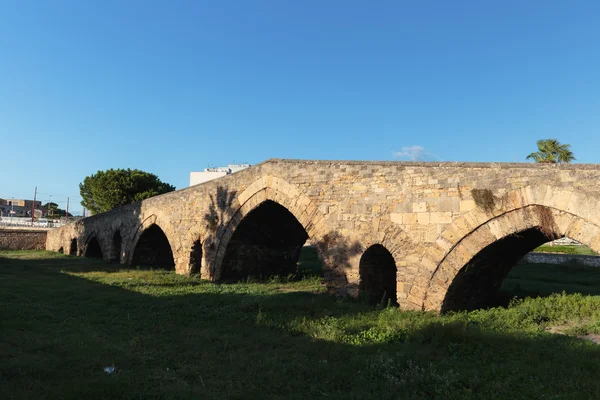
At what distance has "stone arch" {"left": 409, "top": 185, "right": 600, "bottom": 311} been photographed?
24.6ft

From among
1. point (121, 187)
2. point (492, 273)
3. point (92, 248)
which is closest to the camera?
point (492, 273)

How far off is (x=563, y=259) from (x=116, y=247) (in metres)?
24.7

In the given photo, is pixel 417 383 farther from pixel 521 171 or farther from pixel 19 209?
pixel 19 209

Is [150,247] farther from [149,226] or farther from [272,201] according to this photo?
[272,201]

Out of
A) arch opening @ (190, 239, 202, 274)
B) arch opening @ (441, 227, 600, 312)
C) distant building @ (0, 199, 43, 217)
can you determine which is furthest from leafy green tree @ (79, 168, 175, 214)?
distant building @ (0, 199, 43, 217)

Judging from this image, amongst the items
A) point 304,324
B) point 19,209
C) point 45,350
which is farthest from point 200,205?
point 19,209

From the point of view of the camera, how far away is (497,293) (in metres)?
11.0

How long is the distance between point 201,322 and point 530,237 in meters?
7.05

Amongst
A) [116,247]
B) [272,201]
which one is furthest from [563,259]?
[116,247]

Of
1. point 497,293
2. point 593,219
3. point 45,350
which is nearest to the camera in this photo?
point 45,350

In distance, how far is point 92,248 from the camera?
97.0 ft

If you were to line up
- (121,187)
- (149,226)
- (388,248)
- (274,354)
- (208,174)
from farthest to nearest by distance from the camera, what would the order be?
(208,174)
(121,187)
(149,226)
(388,248)
(274,354)

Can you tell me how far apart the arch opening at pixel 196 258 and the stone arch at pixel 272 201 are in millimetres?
1755

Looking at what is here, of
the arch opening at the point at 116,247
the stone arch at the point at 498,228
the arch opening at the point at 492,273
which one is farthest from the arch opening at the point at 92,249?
the arch opening at the point at 492,273
